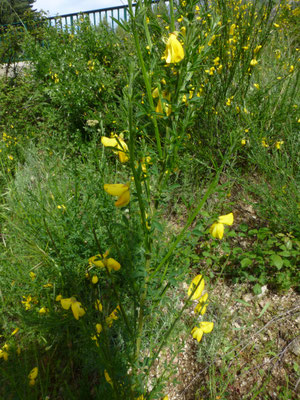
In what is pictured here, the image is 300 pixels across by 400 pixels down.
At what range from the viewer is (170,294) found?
65.8 inches

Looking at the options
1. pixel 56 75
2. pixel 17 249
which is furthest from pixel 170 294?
pixel 56 75

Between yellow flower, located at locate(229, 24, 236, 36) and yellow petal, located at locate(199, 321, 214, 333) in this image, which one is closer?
yellow petal, located at locate(199, 321, 214, 333)

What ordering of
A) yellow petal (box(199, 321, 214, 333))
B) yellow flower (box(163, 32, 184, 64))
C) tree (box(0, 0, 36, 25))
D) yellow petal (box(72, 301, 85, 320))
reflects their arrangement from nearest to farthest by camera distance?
1. yellow flower (box(163, 32, 184, 64))
2. yellow petal (box(72, 301, 85, 320))
3. yellow petal (box(199, 321, 214, 333))
4. tree (box(0, 0, 36, 25))

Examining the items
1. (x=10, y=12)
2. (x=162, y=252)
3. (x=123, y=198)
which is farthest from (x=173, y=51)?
(x=10, y=12)

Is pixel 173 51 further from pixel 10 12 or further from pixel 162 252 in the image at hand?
pixel 10 12

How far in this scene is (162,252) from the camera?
4.39 feet

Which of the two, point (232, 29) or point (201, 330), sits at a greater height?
point (232, 29)

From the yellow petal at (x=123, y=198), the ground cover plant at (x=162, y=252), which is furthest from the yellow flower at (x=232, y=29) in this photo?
the yellow petal at (x=123, y=198)

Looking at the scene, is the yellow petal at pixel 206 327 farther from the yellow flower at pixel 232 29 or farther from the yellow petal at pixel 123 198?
the yellow flower at pixel 232 29

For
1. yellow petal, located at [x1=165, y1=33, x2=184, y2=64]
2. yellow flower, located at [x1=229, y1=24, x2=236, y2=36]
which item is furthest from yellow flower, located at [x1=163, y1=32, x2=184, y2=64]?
yellow flower, located at [x1=229, y1=24, x2=236, y2=36]

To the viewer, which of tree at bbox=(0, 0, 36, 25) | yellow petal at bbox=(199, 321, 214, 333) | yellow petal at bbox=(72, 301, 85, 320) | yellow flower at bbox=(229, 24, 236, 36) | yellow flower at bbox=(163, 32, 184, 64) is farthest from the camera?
tree at bbox=(0, 0, 36, 25)

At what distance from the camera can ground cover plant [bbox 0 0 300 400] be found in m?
0.80

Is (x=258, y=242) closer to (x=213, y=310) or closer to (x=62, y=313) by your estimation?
(x=213, y=310)

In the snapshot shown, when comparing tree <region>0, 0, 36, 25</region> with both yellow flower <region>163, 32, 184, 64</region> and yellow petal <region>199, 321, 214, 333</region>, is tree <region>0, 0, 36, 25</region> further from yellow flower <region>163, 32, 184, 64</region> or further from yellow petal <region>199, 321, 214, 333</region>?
yellow petal <region>199, 321, 214, 333</region>
